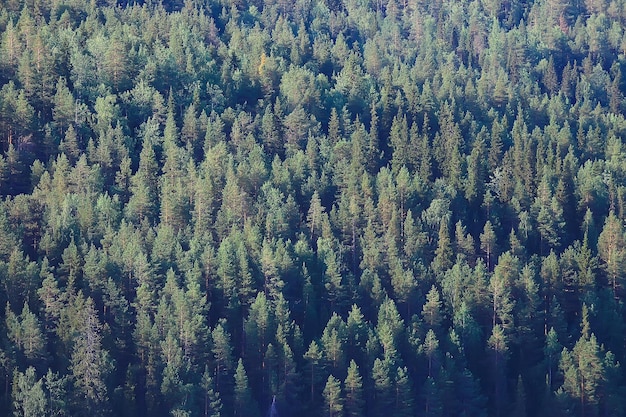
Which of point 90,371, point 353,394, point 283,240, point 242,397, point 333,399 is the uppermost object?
point 283,240

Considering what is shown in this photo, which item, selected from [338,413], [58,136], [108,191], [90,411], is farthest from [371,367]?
[58,136]

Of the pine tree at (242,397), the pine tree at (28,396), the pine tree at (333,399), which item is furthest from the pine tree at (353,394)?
the pine tree at (28,396)

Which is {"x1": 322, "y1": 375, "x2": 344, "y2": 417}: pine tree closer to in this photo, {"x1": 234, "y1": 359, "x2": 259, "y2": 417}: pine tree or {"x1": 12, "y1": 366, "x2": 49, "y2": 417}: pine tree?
{"x1": 234, "y1": 359, "x2": 259, "y2": 417}: pine tree

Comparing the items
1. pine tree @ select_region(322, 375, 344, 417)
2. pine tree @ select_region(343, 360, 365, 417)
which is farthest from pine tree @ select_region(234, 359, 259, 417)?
pine tree @ select_region(343, 360, 365, 417)

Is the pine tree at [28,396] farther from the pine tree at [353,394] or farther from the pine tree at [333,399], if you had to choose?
the pine tree at [353,394]

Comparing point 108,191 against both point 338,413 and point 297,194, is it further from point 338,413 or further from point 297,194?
point 338,413

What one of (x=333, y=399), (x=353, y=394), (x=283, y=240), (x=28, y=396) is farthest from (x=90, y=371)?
(x=283, y=240)

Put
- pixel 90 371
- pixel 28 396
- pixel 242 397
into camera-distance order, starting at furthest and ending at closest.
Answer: pixel 242 397 < pixel 90 371 < pixel 28 396

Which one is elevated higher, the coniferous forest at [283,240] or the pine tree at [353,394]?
the coniferous forest at [283,240]

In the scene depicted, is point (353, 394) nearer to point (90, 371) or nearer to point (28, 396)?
point (90, 371)
